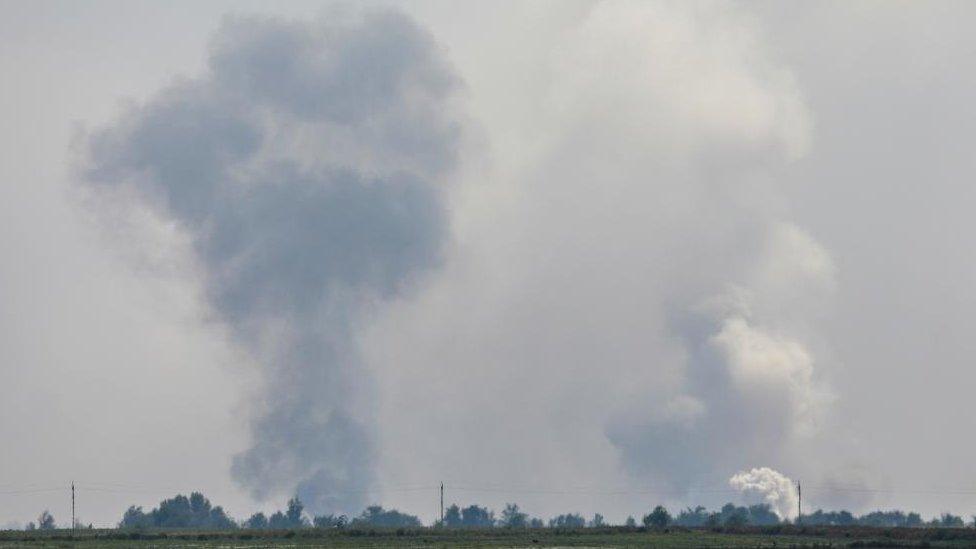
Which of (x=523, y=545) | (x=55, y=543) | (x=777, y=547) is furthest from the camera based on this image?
(x=55, y=543)

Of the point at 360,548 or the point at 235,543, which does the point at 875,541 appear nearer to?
the point at 360,548

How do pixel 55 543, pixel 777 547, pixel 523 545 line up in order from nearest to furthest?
1. pixel 777 547
2. pixel 523 545
3. pixel 55 543

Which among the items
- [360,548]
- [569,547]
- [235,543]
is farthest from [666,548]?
[235,543]

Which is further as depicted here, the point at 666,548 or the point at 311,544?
the point at 311,544

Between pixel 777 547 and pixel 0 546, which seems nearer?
pixel 777 547

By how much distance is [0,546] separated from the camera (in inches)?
7323

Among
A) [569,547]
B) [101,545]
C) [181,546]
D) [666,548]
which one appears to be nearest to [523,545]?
[569,547]

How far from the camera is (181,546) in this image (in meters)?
185

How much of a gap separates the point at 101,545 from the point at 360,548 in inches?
1469

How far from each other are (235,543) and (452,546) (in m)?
37.2

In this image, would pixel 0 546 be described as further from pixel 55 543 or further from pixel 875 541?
pixel 875 541

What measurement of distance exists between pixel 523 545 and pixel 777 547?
32387 millimetres

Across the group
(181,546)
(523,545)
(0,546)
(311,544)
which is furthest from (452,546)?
(0,546)

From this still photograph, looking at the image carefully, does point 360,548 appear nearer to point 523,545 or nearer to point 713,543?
point 523,545
